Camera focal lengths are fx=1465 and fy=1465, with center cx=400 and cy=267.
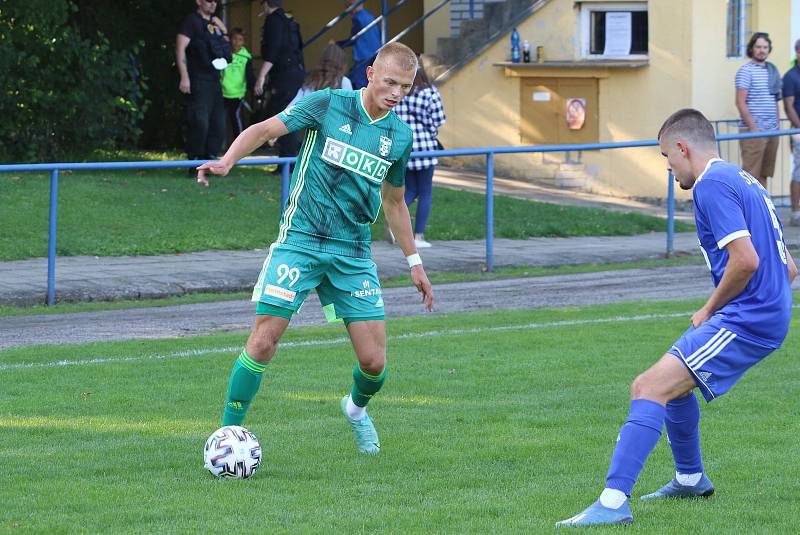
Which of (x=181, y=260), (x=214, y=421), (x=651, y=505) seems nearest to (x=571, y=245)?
(x=181, y=260)

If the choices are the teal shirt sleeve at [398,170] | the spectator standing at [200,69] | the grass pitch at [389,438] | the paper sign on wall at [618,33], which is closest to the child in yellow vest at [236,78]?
the spectator standing at [200,69]

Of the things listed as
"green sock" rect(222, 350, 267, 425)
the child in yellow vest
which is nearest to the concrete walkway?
the child in yellow vest

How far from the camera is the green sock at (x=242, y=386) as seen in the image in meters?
6.77

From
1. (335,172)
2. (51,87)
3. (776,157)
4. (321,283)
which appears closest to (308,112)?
(335,172)

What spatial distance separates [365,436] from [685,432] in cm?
176

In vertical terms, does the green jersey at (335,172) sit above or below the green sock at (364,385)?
above

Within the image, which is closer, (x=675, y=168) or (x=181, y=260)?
(x=675, y=168)

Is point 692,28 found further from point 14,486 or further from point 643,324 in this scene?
point 14,486

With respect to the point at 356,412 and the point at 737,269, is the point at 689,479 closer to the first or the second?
the point at 737,269

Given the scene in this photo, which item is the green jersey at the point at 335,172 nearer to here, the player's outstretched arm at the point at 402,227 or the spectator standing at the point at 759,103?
the player's outstretched arm at the point at 402,227

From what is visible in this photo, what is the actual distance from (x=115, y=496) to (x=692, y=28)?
622 inches

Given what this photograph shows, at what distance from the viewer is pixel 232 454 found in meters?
A: 6.51

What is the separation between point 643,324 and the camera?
1147 centimetres

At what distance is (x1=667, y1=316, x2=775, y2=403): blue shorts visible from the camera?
563cm
